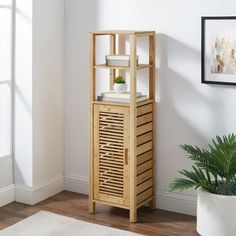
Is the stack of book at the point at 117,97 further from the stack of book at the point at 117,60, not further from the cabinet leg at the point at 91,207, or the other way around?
the cabinet leg at the point at 91,207

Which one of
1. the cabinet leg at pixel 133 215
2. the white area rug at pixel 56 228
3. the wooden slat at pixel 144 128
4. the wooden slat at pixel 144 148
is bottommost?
the white area rug at pixel 56 228

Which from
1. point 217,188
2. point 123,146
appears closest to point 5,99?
point 123,146

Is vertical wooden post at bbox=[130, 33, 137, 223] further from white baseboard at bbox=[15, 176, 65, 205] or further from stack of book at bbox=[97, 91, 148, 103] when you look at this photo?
white baseboard at bbox=[15, 176, 65, 205]

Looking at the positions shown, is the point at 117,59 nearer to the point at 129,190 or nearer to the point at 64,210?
the point at 129,190

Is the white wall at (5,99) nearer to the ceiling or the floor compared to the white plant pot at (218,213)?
nearer to the ceiling

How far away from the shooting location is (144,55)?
401 centimetres

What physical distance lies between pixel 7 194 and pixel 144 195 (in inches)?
42.0

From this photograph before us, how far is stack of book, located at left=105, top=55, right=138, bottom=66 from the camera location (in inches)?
148

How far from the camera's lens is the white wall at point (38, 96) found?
4.05 meters

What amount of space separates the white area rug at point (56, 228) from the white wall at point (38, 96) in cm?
39

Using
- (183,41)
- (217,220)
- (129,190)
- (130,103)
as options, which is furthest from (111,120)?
(217,220)

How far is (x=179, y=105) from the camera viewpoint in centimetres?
392

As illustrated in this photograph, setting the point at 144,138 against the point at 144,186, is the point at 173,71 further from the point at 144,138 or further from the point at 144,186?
the point at 144,186

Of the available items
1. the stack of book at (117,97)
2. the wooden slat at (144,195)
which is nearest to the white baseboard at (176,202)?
the wooden slat at (144,195)
